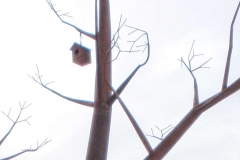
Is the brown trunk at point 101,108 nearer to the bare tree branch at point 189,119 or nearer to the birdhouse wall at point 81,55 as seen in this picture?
the bare tree branch at point 189,119

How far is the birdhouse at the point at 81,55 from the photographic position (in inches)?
98.3

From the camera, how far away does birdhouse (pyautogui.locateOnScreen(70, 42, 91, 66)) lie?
2.50 meters

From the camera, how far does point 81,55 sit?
2486mm

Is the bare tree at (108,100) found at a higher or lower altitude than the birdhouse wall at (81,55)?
lower

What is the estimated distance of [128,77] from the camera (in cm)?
159

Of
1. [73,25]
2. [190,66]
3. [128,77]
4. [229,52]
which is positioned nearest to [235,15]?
[229,52]

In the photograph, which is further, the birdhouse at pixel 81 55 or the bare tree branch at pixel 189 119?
the birdhouse at pixel 81 55

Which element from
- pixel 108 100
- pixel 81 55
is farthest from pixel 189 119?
pixel 81 55

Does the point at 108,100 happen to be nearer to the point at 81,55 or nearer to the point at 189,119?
the point at 189,119

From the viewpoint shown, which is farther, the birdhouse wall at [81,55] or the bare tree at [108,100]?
A: the birdhouse wall at [81,55]

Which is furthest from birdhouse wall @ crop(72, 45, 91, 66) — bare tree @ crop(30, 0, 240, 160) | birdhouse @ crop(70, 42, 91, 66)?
bare tree @ crop(30, 0, 240, 160)

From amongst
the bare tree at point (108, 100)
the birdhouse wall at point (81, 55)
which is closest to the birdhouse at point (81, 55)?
the birdhouse wall at point (81, 55)

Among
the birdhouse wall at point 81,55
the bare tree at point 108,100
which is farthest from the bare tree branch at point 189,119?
the birdhouse wall at point 81,55

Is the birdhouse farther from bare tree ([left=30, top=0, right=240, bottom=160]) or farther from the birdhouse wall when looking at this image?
bare tree ([left=30, top=0, right=240, bottom=160])
